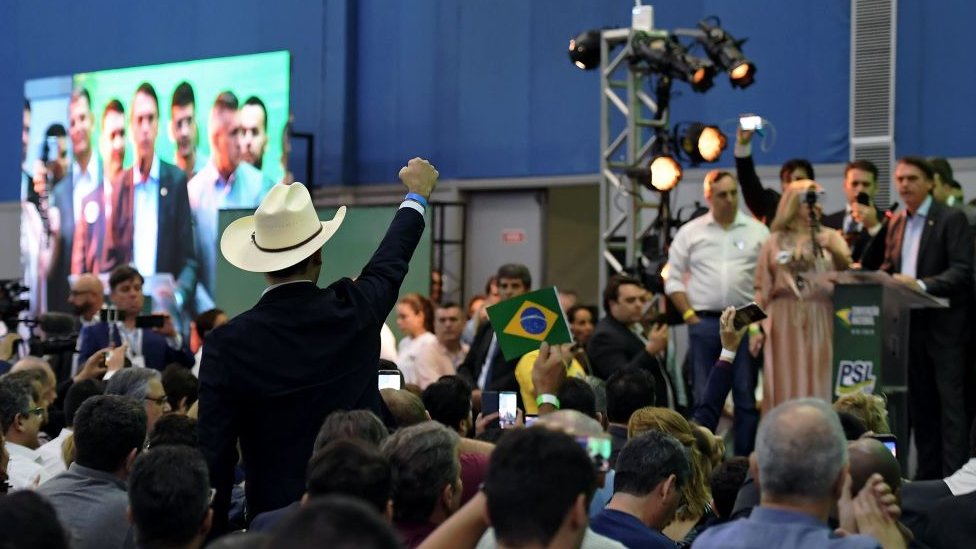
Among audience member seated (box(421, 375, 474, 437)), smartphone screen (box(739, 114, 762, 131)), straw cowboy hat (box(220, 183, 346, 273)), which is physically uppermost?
smartphone screen (box(739, 114, 762, 131))

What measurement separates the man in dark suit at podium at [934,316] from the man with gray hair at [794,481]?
4878 mm

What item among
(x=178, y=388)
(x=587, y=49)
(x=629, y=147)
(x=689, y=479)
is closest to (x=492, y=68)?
(x=587, y=49)

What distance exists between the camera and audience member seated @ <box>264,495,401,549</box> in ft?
5.53

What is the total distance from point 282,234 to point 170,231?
10.3 metres

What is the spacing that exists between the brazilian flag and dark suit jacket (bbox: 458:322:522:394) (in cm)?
145

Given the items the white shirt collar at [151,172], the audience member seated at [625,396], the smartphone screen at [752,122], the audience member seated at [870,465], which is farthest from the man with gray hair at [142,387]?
the white shirt collar at [151,172]

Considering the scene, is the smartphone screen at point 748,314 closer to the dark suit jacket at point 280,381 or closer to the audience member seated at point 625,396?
the audience member seated at point 625,396

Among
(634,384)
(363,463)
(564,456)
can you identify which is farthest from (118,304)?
(564,456)

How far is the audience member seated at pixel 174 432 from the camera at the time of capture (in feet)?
14.9

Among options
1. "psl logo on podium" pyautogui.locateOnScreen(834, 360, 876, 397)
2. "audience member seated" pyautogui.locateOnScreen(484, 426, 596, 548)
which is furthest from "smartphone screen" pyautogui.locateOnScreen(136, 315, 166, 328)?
"audience member seated" pyautogui.locateOnScreen(484, 426, 596, 548)

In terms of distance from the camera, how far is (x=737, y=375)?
320 inches

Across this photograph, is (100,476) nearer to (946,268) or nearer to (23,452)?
(23,452)

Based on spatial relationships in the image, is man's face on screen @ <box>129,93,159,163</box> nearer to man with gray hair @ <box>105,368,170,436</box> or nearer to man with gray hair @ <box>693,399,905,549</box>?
man with gray hair @ <box>105,368,170,436</box>

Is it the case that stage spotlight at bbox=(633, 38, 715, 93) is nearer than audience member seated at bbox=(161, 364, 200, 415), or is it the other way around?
audience member seated at bbox=(161, 364, 200, 415)
